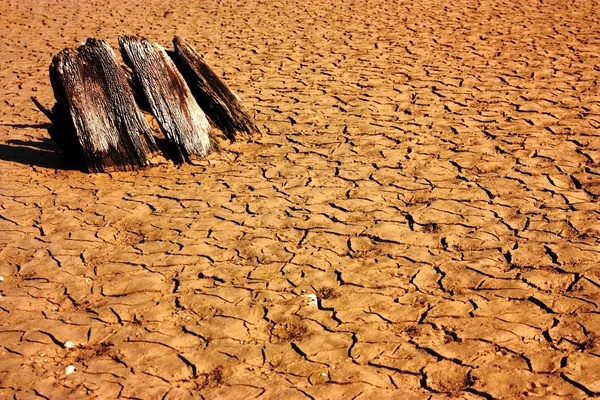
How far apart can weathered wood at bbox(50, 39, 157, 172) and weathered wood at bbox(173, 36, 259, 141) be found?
0.65m

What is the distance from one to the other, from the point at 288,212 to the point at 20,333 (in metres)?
1.98

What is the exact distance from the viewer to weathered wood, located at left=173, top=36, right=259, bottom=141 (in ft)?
19.8

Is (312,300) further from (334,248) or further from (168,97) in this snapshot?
(168,97)

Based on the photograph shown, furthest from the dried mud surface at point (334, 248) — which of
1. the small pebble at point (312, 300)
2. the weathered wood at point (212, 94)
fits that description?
the weathered wood at point (212, 94)

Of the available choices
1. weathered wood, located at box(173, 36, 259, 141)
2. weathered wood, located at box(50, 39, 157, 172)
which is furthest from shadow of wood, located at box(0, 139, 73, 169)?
weathered wood, located at box(173, 36, 259, 141)

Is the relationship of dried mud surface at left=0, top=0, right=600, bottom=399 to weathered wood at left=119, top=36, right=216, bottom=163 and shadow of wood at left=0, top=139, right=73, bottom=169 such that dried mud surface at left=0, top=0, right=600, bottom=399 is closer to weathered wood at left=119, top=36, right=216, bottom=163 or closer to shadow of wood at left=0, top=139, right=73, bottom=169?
shadow of wood at left=0, top=139, right=73, bottom=169

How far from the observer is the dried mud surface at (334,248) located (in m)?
3.19

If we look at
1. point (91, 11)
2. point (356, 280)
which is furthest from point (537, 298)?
point (91, 11)

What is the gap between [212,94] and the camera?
6.11 metres

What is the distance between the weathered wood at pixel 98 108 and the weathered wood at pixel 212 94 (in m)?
0.65

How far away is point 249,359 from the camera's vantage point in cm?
329

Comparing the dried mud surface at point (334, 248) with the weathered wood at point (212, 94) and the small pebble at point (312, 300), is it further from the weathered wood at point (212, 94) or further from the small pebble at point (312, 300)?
the weathered wood at point (212, 94)

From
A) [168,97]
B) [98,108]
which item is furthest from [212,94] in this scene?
[98,108]

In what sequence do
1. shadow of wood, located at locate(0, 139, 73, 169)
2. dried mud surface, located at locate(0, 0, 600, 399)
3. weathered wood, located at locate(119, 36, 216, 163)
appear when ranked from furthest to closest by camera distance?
shadow of wood, located at locate(0, 139, 73, 169)
weathered wood, located at locate(119, 36, 216, 163)
dried mud surface, located at locate(0, 0, 600, 399)
